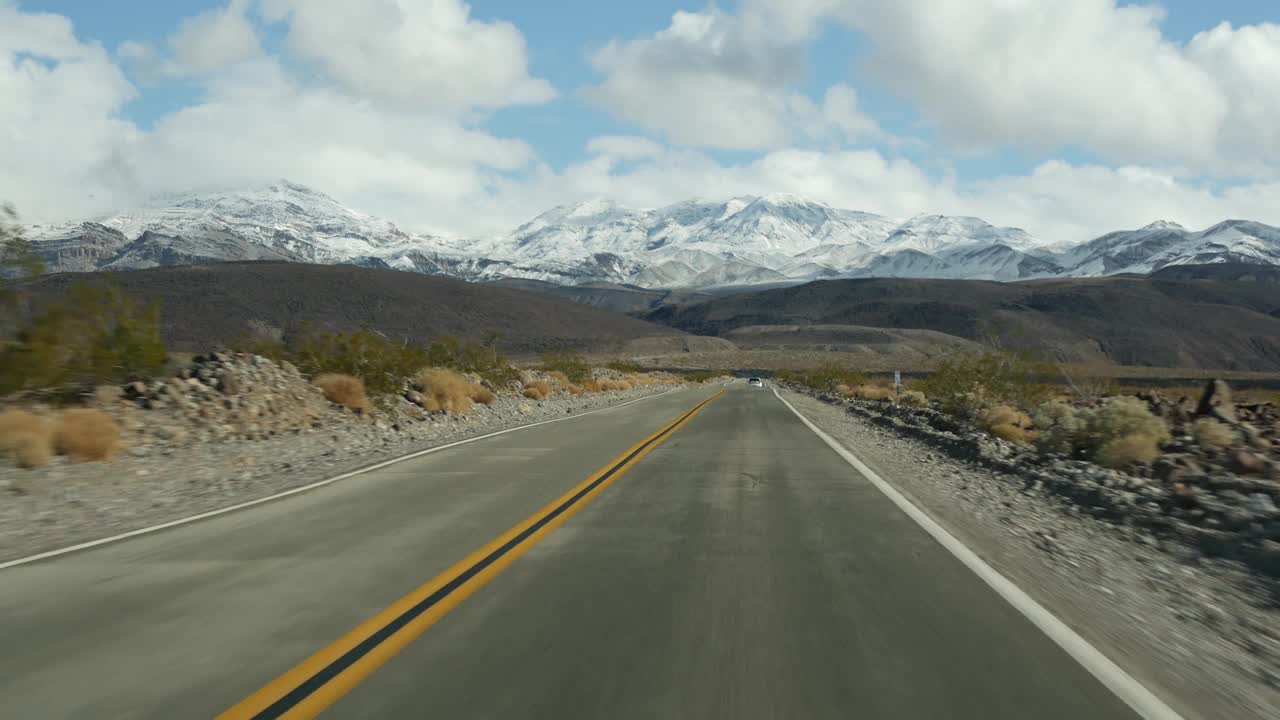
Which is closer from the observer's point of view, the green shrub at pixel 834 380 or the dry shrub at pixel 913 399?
the dry shrub at pixel 913 399

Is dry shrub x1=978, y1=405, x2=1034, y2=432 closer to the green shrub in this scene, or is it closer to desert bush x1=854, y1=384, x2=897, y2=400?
desert bush x1=854, y1=384, x2=897, y2=400

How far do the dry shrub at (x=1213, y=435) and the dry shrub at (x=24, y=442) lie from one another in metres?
17.6

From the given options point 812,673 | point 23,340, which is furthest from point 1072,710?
point 23,340

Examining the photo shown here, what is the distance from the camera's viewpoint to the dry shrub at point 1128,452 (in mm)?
13688

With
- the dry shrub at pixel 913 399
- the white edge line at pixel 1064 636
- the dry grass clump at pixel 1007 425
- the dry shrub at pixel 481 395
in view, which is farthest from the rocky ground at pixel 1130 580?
the dry shrub at pixel 913 399

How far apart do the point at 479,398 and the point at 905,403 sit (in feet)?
54.4

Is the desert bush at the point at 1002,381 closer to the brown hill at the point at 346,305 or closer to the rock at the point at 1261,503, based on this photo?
the rock at the point at 1261,503

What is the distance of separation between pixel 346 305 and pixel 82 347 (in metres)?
112

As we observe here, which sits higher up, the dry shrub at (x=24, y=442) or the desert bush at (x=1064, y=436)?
the desert bush at (x=1064, y=436)

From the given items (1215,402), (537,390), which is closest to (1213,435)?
(1215,402)

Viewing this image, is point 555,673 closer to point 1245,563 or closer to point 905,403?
point 1245,563

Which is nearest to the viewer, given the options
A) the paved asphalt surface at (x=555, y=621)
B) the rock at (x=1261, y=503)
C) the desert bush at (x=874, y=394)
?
the paved asphalt surface at (x=555, y=621)

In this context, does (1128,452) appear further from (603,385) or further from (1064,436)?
(603,385)

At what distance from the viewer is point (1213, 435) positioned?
14852 millimetres
